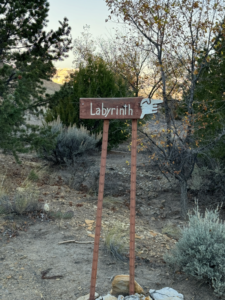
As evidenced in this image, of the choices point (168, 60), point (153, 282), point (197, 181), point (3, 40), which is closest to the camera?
point (153, 282)

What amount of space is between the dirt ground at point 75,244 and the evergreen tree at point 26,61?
1.01 meters

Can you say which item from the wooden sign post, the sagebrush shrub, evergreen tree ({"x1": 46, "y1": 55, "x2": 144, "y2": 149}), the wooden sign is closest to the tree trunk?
the sagebrush shrub

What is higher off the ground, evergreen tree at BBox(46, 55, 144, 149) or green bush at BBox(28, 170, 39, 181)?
evergreen tree at BBox(46, 55, 144, 149)

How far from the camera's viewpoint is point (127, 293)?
311cm

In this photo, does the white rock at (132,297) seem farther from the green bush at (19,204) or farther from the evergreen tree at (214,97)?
the evergreen tree at (214,97)

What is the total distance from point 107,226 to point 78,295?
1.97 meters

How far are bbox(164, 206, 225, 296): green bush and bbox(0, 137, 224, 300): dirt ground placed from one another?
15 centimetres

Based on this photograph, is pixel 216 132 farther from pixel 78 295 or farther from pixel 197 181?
pixel 78 295

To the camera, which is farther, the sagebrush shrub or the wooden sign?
the sagebrush shrub

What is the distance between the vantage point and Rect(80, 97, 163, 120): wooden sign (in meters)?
3.11

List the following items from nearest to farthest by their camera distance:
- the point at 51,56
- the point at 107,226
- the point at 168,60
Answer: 1. the point at 107,226
2. the point at 168,60
3. the point at 51,56

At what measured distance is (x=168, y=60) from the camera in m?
6.64

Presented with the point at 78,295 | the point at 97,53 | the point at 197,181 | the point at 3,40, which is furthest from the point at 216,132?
the point at 97,53

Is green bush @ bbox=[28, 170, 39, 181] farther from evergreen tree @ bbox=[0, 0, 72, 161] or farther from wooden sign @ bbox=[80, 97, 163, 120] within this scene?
wooden sign @ bbox=[80, 97, 163, 120]
